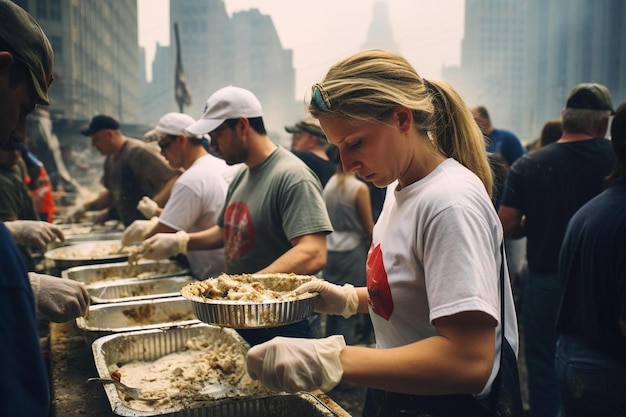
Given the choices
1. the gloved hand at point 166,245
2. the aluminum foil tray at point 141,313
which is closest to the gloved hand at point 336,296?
the aluminum foil tray at point 141,313

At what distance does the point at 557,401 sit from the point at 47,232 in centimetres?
295

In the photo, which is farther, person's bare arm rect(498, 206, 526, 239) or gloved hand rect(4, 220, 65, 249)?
person's bare arm rect(498, 206, 526, 239)

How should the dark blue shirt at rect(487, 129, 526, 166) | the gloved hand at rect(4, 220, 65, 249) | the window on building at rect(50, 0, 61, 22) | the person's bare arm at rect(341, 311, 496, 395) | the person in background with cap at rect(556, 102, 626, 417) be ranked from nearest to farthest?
the person's bare arm at rect(341, 311, 496, 395) → the person in background with cap at rect(556, 102, 626, 417) → the gloved hand at rect(4, 220, 65, 249) → the dark blue shirt at rect(487, 129, 526, 166) → the window on building at rect(50, 0, 61, 22)

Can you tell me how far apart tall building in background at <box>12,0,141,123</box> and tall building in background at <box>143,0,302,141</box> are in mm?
712

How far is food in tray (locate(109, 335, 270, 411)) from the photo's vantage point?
1534 millimetres

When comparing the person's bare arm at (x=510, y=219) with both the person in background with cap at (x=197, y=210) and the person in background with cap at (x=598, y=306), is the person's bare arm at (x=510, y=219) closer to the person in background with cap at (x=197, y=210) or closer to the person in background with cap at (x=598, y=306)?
the person in background with cap at (x=598, y=306)

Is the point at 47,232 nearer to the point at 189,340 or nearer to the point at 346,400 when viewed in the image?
the point at 189,340

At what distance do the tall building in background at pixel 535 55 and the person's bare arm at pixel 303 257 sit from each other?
1503cm

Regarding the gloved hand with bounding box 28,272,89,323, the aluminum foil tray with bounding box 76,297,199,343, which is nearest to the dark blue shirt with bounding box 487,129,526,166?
the aluminum foil tray with bounding box 76,297,199,343

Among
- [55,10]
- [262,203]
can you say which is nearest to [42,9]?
[55,10]

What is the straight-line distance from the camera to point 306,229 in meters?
2.19

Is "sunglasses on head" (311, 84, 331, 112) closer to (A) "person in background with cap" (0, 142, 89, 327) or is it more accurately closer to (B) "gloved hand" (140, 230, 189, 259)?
(A) "person in background with cap" (0, 142, 89, 327)

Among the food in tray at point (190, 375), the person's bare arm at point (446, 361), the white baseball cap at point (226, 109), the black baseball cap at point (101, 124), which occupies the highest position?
the white baseball cap at point (226, 109)

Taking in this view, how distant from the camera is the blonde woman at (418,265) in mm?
993
